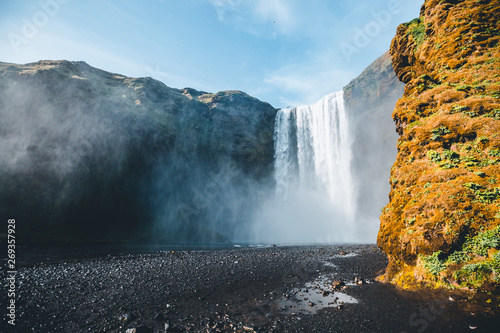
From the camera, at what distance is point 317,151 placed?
1860 inches

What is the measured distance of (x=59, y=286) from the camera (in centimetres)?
958

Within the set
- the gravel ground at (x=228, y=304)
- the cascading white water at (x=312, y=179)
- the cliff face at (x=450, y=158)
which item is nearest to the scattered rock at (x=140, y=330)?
the gravel ground at (x=228, y=304)

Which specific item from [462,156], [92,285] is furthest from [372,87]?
[92,285]

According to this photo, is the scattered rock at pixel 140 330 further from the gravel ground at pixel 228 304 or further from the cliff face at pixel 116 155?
the cliff face at pixel 116 155

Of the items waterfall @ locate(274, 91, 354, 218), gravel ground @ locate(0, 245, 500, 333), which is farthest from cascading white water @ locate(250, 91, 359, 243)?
gravel ground @ locate(0, 245, 500, 333)

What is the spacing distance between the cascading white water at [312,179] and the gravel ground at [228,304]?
3288 centimetres

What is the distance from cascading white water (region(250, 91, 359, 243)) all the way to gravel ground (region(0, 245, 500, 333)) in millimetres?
32885

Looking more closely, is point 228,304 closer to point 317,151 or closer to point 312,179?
point 312,179

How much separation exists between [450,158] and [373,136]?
3589cm

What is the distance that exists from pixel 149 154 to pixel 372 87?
151 feet

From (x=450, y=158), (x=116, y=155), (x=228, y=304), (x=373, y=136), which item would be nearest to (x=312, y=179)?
(x=373, y=136)

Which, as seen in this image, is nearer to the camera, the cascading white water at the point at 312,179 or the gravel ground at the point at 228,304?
the gravel ground at the point at 228,304

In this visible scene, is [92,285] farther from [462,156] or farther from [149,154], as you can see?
[149,154]

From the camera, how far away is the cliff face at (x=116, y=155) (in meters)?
27.5
